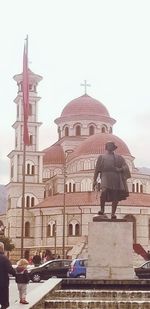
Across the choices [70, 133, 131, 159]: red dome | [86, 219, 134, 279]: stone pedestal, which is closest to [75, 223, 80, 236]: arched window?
[70, 133, 131, 159]: red dome

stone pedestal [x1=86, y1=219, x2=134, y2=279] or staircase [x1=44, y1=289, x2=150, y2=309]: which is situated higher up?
stone pedestal [x1=86, y1=219, x2=134, y2=279]

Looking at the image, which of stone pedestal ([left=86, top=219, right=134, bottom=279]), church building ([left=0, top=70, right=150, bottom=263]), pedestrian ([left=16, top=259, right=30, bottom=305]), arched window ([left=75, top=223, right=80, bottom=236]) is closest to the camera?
pedestrian ([left=16, top=259, right=30, bottom=305])

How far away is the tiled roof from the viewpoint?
249ft

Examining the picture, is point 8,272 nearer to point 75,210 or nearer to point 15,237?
point 75,210

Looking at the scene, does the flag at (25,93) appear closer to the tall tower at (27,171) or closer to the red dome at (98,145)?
the tall tower at (27,171)

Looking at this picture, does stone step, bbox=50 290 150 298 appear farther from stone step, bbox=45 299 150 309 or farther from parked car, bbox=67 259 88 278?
parked car, bbox=67 259 88 278

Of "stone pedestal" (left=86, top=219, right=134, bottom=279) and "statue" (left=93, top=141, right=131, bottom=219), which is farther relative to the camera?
"statue" (left=93, top=141, right=131, bottom=219)

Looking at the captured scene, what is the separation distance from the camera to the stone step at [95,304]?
44.1 ft

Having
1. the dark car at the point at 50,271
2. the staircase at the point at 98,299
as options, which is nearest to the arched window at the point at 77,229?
the dark car at the point at 50,271

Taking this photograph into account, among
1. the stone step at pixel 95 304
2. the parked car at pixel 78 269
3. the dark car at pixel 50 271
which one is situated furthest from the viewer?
the dark car at pixel 50 271

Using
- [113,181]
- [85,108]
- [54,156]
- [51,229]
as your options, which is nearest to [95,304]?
[113,181]

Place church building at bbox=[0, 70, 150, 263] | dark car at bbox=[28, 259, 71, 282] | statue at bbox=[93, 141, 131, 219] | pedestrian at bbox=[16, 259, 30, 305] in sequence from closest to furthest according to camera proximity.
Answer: pedestrian at bbox=[16, 259, 30, 305]
statue at bbox=[93, 141, 131, 219]
dark car at bbox=[28, 259, 71, 282]
church building at bbox=[0, 70, 150, 263]

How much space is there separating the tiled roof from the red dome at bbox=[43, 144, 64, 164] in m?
14.0

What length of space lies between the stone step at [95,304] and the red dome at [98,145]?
70.7 meters
